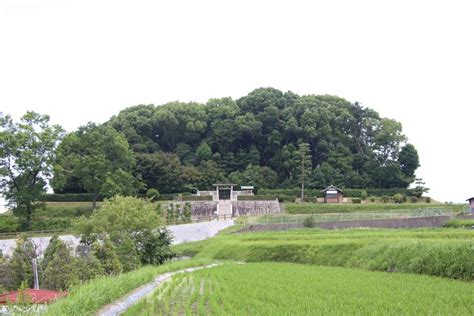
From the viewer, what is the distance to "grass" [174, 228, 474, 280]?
13.8 m

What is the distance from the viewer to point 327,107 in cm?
7088

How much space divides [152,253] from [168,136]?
5052 cm

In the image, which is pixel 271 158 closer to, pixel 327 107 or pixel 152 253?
pixel 327 107

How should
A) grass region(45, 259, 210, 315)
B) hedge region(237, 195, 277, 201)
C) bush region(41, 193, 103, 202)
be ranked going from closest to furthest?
grass region(45, 259, 210, 315)
hedge region(237, 195, 277, 201)
bush region(41, 193, 103, 202)

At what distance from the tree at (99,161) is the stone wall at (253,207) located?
1099cm

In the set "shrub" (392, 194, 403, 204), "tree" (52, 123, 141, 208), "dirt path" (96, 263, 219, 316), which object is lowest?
"dirt path" (96, 263, 219, 316)

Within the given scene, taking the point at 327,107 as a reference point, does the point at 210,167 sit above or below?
below

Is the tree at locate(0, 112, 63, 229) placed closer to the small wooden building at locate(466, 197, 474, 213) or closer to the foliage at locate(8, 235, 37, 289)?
the foliage at locate(8, 235, 37, 289)

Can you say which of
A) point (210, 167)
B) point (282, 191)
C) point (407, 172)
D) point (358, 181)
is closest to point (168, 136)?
point (210, 167)

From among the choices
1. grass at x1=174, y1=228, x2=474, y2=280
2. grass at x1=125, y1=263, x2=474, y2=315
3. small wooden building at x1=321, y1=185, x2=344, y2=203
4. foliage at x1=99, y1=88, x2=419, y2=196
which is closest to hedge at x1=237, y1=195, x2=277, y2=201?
small wooden building at x1=321, y1=185, x2=344, y2=203

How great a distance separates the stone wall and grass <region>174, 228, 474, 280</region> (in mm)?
20948

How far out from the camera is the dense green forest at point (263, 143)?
2457 inches

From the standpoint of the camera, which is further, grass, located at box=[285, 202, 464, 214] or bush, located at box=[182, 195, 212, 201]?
bush, located at box=[182, 195, 212, 201]

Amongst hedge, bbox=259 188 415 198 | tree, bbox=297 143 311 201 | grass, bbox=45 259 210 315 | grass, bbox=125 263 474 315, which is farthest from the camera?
tree, bbox=297 143 311 201
